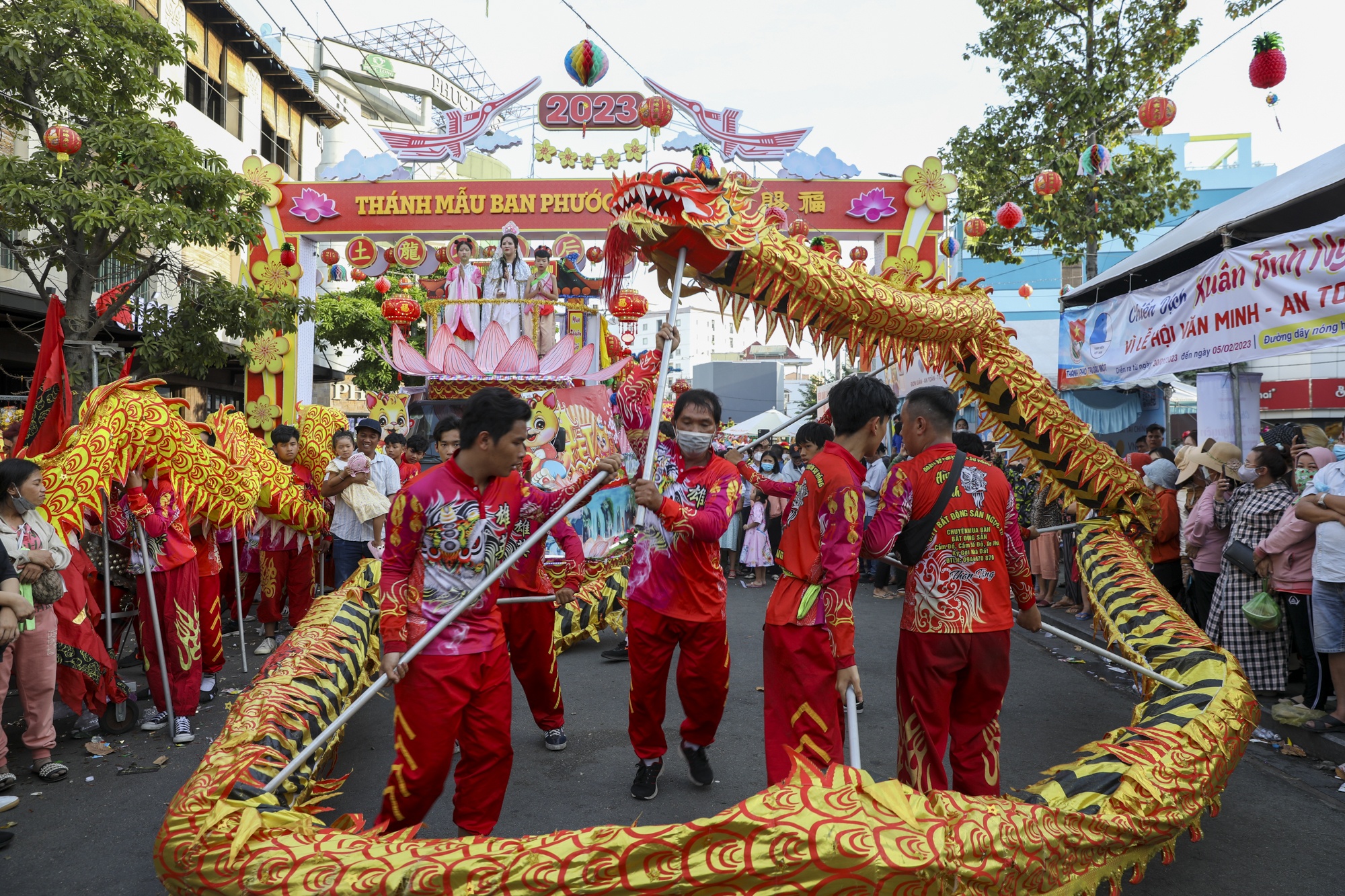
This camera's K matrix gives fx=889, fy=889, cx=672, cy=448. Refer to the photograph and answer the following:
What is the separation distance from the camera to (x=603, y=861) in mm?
2197

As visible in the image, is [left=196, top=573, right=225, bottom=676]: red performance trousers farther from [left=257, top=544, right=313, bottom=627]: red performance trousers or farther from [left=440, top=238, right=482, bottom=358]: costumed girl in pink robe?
[left=440, top=238, right=482, bottom=358]: costumed girl in pink robe

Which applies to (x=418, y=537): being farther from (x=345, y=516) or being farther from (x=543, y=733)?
(x=345, y=516)

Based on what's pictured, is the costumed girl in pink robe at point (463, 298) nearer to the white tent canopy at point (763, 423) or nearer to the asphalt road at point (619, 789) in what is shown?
the asphalt road at point (619, 789)

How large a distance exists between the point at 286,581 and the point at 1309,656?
6.85 metres

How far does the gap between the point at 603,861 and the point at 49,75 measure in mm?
10271

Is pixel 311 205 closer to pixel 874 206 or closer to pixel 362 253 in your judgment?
pixel 362 253

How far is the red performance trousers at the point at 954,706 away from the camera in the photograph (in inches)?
127

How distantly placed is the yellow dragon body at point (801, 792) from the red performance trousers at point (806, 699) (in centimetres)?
→ 21

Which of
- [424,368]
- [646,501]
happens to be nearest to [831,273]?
[646,501]

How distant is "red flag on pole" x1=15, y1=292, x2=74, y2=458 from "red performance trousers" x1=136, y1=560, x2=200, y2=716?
86 centimetres

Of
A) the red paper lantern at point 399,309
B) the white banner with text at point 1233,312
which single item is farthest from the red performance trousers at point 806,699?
the red paper lantern at point 399,309

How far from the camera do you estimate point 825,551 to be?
3.07 m

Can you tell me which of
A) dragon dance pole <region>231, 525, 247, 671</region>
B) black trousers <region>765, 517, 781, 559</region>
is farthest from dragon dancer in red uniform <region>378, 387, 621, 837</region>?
black trousers <region>765, 517, 781, 559</region>

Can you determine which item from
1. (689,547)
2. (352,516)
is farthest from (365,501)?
(689,547)
